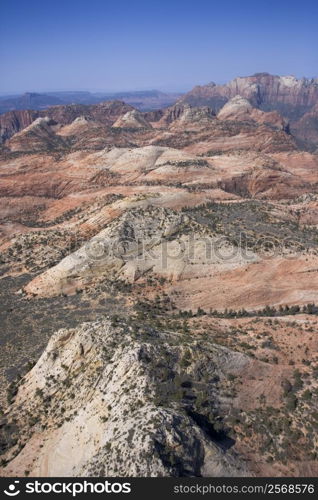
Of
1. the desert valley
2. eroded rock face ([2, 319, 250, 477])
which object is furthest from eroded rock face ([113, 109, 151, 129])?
eroded rock face ([2, 319, 250, 477])

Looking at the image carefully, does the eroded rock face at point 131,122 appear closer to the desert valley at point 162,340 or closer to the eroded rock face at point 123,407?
the desert valley at point 162,340

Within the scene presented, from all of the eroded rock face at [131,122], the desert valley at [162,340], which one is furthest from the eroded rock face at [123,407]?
the eroded rock face at [131,122]

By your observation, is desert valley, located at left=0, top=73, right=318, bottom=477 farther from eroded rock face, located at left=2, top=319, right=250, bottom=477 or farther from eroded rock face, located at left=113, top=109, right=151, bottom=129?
eroded rock face, located at left=113, top=109, right=151, bottom=129

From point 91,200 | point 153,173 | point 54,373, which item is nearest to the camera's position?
point 54,373

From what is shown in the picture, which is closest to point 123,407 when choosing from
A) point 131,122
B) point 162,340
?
point 162,340

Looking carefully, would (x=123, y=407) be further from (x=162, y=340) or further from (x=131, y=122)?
(x=131, y=122)

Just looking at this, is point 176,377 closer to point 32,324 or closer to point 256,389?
point 256,389
